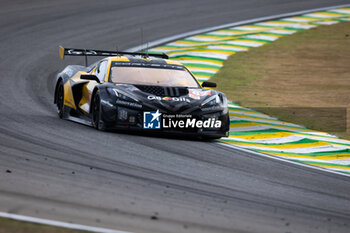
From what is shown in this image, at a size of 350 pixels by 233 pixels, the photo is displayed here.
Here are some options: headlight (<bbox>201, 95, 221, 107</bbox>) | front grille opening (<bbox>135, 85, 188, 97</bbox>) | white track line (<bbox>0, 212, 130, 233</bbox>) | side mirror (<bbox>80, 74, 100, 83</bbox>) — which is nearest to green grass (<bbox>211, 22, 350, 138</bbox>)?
headlight (<bbox>201, 95, 221, 107</bbox>)

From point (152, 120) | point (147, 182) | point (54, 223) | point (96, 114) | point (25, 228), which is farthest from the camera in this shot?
point (96, 114)

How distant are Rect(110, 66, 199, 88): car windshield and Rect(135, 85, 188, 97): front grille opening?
315mm

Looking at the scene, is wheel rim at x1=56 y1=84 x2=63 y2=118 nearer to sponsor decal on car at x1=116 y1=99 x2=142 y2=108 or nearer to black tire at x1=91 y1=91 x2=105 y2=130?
black tire at x1=91 y1=91 x2=105 y2=130

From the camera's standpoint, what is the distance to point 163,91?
33.4ft

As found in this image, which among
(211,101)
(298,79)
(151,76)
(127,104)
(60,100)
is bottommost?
(298,79)

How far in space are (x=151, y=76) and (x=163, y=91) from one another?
73 cm

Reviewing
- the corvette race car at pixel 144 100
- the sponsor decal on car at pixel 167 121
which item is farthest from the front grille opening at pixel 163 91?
the sponsor decal on car at pixel 167 121

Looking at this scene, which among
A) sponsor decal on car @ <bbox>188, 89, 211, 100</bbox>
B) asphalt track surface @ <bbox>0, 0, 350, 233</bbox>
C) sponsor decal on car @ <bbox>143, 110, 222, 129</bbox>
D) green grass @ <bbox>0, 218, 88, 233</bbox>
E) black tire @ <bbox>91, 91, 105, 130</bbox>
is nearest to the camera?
green grass @ <bbox>0, 218, 88, 233</bbox>

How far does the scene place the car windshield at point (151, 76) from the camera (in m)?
10.6

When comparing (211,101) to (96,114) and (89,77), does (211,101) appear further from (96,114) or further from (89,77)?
(89,77)

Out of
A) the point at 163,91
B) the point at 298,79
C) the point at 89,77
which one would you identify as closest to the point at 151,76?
the point at 163,91

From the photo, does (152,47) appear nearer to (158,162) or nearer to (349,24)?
(349,24)

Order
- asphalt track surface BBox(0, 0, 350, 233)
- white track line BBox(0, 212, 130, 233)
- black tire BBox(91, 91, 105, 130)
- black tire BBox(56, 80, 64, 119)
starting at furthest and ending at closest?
black tire BBox(56, 80, 64, 119), black tire BBox(91, 91, 105, 130), asphalt track surface BBox(0, 0, 350, 233), white track line BBox(0, 212, 130, 233)

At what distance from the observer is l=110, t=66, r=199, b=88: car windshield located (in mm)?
10617
